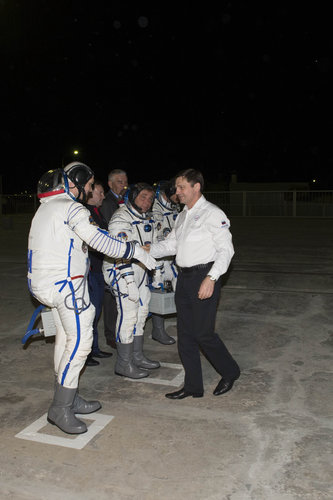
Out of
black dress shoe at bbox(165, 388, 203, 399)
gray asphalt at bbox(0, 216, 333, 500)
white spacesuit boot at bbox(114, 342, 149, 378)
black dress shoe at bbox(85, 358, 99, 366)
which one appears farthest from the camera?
black dress shoe at bbox(85, 358, 99, 366)

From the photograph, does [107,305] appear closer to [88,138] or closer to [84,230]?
[84,230]

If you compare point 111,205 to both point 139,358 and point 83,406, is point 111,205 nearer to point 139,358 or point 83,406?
point 139,358

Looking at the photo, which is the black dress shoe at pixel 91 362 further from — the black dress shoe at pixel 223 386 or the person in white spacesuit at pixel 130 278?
the black dress shoe at pixel 223 386

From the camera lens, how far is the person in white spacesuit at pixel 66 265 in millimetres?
3730

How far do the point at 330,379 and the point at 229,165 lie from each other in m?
50.7

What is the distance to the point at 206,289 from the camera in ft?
13.5

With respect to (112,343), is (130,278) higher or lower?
higher

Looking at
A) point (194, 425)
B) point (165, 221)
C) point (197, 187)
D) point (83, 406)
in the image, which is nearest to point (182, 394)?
point (194, 425)

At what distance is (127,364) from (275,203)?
73.5 ft

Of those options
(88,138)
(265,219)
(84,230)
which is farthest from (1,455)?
(88,138)

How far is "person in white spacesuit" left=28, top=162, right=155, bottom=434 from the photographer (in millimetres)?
3730

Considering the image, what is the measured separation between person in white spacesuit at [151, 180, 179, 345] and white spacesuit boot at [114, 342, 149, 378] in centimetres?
108

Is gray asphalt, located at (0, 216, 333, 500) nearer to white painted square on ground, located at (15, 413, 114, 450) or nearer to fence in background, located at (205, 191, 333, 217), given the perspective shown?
white painted square on ground, located at (15, 413, 114, 450)

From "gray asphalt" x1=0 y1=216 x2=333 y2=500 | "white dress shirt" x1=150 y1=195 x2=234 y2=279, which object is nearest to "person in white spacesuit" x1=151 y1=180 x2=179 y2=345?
"gray asphalt" x1=0 y1=216 x2=333 y2=500
